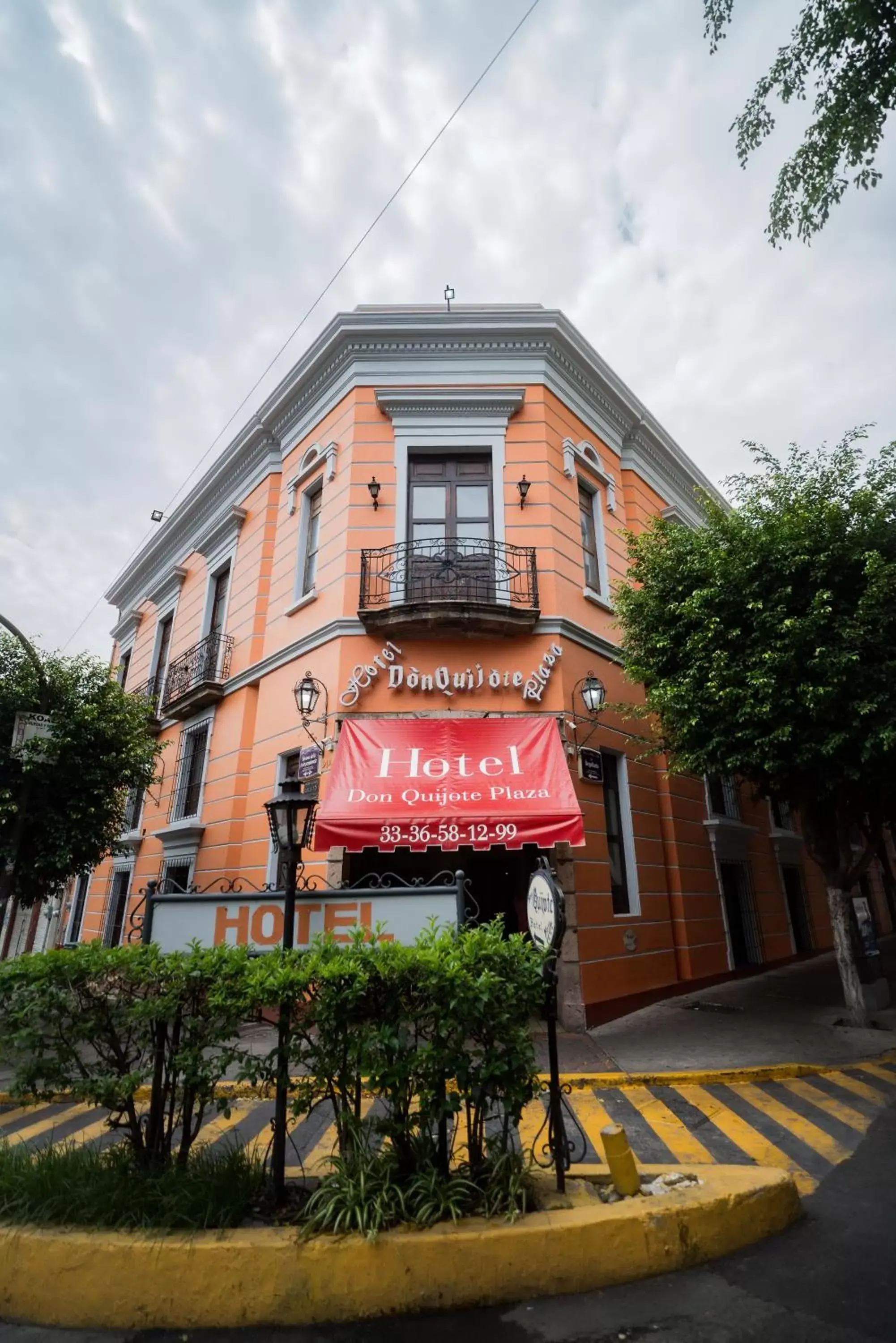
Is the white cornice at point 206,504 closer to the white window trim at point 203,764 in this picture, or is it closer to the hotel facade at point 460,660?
the hotel facade at point 460,660

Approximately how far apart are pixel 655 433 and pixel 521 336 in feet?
13.4

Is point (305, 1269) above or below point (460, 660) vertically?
below

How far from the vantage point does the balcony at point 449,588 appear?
9.65 m

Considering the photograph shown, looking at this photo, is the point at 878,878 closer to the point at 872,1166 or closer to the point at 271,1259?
the point at 872,1166

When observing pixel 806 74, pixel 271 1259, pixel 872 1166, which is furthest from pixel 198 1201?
pixel 806 74

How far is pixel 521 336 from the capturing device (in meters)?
11.5

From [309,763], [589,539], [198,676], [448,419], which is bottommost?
[309,763]

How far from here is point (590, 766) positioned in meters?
9.88

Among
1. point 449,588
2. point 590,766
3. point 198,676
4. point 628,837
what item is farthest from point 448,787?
point 198,676

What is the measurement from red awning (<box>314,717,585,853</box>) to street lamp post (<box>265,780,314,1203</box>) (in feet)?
8.25

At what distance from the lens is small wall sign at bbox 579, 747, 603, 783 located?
975 centimetres

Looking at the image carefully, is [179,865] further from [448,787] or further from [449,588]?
[449,588]

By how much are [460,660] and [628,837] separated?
3.86 m

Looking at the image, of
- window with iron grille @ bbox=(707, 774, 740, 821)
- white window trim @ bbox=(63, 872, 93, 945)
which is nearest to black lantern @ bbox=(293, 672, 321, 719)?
window with iron grille @ bbox=(707, 774, 740, 821)
